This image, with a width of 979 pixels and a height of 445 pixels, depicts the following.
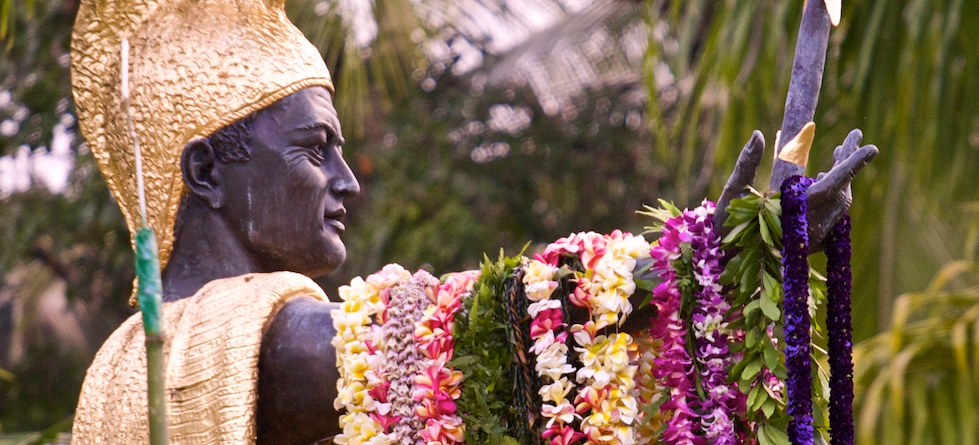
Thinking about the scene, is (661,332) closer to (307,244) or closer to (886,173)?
(307,244)

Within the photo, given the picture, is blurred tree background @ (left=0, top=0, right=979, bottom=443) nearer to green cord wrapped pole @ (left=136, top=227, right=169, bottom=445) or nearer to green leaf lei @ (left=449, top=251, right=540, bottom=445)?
green leaf lei @ (left=449, top=251, right=540, bottom=445)

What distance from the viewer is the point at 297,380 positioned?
2.57 m

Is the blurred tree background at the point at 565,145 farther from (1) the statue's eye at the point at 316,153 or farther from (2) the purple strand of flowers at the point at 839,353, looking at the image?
(2) the purple strand of flowers at the point at 839,353

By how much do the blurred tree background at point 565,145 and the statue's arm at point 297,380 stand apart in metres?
1.61

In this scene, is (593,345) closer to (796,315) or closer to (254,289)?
(796,315)

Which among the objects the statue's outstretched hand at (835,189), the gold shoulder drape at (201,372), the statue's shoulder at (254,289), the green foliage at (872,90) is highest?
the green foliage at (872,90)

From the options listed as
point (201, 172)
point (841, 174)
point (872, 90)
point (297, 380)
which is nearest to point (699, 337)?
point (841, 174)

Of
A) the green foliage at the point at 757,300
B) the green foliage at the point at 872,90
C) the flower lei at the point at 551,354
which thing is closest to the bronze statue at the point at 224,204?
the flower lei at the point at 551,354

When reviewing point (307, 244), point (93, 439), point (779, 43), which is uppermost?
point (779, 43)

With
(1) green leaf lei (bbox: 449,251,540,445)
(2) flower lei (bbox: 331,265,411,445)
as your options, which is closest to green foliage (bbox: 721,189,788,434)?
(1) green leaf lei (bbox: 449,251,540,445)

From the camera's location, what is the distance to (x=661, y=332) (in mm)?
2357

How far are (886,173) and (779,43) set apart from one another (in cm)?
72

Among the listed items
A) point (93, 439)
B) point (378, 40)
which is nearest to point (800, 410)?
point (93, 439)

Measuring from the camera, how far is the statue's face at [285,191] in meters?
2.79
